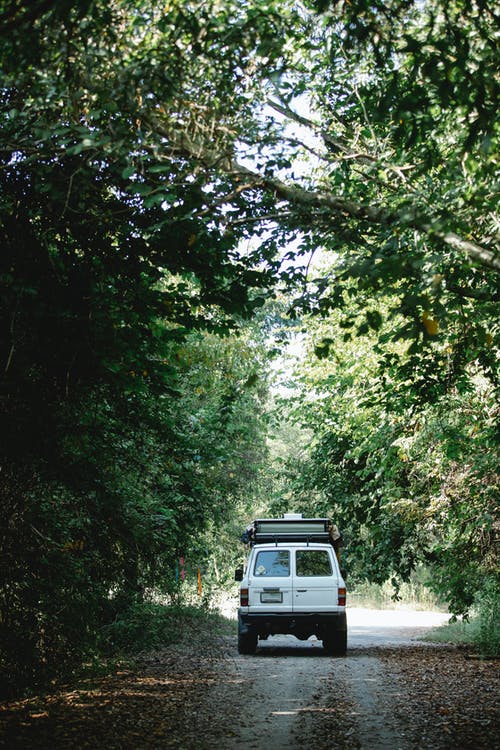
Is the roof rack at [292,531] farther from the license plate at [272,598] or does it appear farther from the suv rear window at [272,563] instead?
the license plate at [272,598]

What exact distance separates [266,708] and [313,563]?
792cm

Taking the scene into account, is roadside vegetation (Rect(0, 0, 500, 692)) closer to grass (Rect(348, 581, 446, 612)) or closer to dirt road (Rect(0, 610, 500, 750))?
dirt road (Rect(0, 610, 500, 750))

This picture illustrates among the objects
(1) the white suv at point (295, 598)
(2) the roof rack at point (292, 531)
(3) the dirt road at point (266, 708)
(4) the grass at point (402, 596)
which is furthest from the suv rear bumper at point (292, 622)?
(4) the grass at point (402, 596)

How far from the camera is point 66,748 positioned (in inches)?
265

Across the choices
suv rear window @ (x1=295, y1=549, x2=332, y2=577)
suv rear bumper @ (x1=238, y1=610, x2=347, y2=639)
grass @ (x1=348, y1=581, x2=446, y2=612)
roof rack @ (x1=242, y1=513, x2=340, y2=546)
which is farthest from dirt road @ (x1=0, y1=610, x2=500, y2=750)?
grass @ (x1=348, y1=581, x2=446, y2=612)

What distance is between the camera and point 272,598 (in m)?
16.0

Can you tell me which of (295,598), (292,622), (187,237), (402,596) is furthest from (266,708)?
(402,596)

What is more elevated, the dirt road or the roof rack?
the roof rack

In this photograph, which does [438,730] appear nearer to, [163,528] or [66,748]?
[66,748]

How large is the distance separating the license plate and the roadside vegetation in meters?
2.54

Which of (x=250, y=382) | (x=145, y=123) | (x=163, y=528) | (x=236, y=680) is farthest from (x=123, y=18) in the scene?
(x=163, y=528)

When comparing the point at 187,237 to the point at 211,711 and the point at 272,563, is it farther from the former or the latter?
the point at 272,563

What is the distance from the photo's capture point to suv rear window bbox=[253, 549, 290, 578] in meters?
16.5

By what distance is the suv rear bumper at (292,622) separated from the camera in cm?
1573
